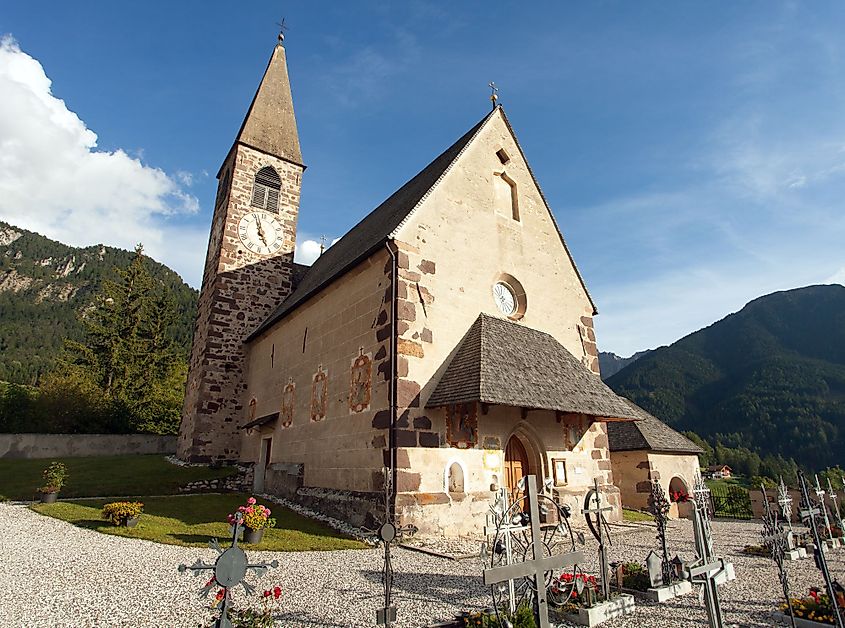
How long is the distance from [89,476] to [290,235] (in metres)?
14.4

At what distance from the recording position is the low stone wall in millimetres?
25125

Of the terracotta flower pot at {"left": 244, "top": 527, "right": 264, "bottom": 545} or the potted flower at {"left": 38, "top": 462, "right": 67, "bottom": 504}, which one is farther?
the potted flower at {"left": 38, "top": 462, "right": 67, "bottom": 504}

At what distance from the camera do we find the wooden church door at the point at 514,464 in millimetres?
12945

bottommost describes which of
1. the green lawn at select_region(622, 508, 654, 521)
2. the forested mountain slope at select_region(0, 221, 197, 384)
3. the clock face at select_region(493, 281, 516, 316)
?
the green lawn at select_region(622, 508, 654, 521)

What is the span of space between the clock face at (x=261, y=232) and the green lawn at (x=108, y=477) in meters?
11.2

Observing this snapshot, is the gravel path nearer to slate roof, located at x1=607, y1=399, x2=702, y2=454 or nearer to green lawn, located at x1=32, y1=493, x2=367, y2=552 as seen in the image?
green lawn, located at x1=32, y1=493, x2=367, y2=552

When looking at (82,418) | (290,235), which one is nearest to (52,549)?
(290,235)

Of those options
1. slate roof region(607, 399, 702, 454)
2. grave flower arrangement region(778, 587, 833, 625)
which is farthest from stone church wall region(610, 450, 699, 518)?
grave flower arrangement region(778, 587, 833, 625)

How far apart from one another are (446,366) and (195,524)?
25.0 feet

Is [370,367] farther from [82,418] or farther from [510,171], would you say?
[82,418]

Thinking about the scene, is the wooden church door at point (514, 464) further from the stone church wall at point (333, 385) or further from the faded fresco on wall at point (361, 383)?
the faded fresco on wall at point (361, 383)

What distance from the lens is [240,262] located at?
24.6 metres

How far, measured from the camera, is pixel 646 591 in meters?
6.72

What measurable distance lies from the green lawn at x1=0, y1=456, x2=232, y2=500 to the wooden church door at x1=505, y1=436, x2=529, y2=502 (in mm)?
13021
